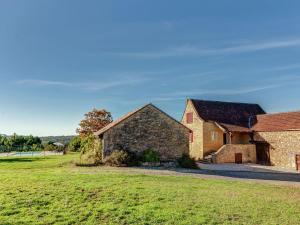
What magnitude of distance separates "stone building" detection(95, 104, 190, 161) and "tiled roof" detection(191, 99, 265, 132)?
9880 millimetres

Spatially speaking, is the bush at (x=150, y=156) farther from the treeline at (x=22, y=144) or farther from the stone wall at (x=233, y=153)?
the treeline at (x=22, y=144)

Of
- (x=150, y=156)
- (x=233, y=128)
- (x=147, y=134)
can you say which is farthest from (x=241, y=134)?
(x=150, y=156)

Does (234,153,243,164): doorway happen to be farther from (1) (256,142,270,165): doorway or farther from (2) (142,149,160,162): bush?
(2) (142,149,160,162): bush

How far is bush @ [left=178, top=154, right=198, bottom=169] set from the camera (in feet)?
88.8

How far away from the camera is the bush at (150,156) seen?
27.0 meters

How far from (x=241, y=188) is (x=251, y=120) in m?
25.2

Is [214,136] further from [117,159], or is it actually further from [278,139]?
[117,159]

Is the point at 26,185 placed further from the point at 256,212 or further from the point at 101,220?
the point at 256,212

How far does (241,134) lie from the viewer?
3756cm

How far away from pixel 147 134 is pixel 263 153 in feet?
52.7

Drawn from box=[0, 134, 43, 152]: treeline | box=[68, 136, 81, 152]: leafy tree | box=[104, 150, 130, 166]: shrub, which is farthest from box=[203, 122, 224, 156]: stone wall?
box=[0, 134, 43, 152]: treeline

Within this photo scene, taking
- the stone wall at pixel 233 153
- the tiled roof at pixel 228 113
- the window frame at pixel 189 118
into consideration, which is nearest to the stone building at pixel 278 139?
the stone wall at pixel 233 153

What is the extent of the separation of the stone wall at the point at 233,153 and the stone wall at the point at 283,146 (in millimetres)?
2090

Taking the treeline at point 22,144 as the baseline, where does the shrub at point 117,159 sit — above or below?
below
